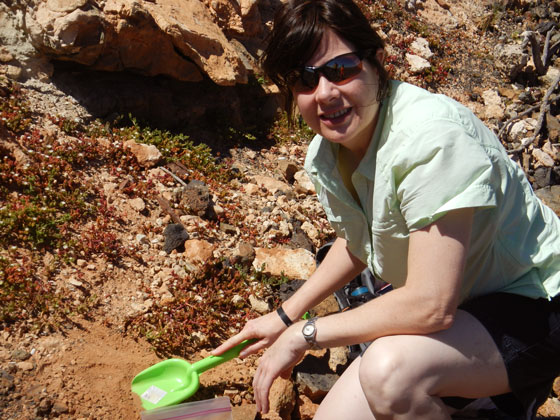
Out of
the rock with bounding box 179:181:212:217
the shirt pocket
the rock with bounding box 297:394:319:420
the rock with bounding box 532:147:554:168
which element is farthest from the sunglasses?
the rock with bounding box 532:147:554:168

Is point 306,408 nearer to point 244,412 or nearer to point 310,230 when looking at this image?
point 244,412

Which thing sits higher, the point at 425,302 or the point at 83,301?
the point at 425,302

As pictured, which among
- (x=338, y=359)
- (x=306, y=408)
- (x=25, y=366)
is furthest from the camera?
(x=338, y=359)

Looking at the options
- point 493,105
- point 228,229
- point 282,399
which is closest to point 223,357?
point 282,399

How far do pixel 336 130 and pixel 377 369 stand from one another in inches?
39.0

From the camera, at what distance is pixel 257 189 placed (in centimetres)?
541

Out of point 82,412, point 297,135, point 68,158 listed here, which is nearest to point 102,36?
point 68,158

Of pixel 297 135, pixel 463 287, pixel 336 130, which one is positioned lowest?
pixel 297 135

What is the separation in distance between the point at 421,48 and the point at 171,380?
7.11m

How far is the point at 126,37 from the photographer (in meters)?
5.21

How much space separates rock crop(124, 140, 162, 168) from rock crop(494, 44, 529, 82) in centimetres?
637

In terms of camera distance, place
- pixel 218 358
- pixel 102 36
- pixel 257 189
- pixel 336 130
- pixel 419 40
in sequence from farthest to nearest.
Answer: pixel 419 40
pixel 257 189
pixel 102 36
pixel 218 358
pixel 336 130

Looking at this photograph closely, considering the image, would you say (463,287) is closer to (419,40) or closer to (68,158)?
(68,158)

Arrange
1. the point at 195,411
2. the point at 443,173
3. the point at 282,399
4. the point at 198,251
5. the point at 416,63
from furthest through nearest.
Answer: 1. the point at 416,63
2. the point at 198,251
3. the point at 282,399
4. the point at 195,411
5. the point at 443,173
